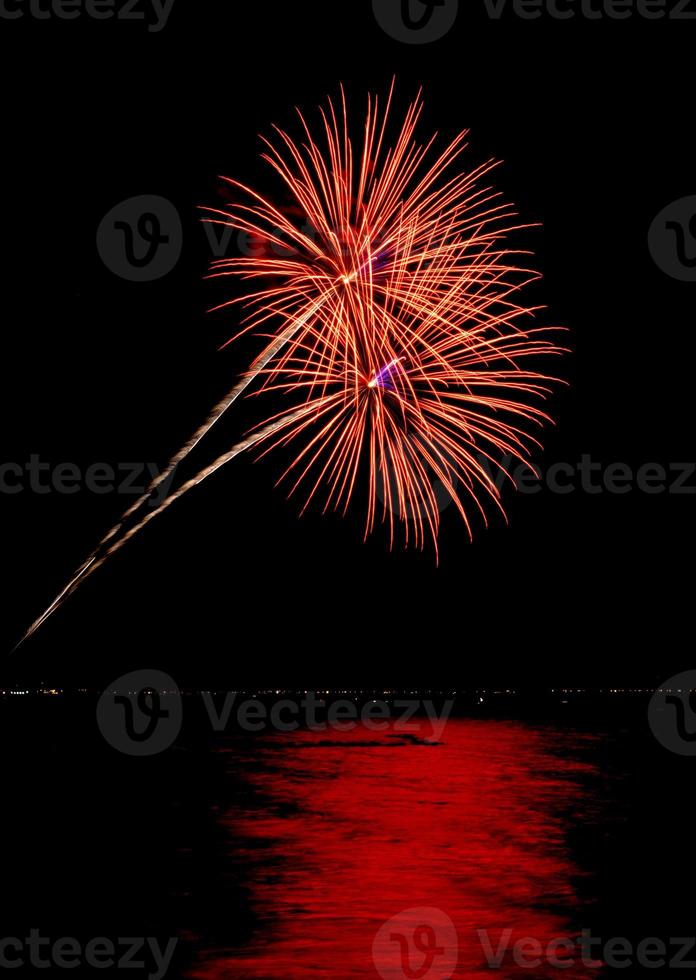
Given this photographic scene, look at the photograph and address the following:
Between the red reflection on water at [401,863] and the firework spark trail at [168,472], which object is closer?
the red reflection on water at [401,863]

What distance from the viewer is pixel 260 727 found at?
4244 cm

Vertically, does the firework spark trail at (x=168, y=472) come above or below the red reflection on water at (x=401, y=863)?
above

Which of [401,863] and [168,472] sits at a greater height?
[168,472]

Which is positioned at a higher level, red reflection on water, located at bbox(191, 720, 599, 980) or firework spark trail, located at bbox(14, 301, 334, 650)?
firework spark trail, located at bbox(14, 301, 334, 650)

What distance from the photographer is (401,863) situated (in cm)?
1399

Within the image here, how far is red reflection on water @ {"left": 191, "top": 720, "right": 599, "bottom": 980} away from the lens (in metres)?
9.82

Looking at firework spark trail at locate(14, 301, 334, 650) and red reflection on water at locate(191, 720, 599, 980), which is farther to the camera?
firework spark trail at locate(14, 301, 334, 650)

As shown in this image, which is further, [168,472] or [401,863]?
[168,472]

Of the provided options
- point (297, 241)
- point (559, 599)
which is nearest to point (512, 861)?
point (297, 241)

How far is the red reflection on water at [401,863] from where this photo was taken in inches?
387

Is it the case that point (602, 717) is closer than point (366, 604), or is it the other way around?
point (602, 717)

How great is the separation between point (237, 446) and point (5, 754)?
1608 cm

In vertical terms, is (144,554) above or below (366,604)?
above

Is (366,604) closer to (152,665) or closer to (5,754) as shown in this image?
(152,665)
